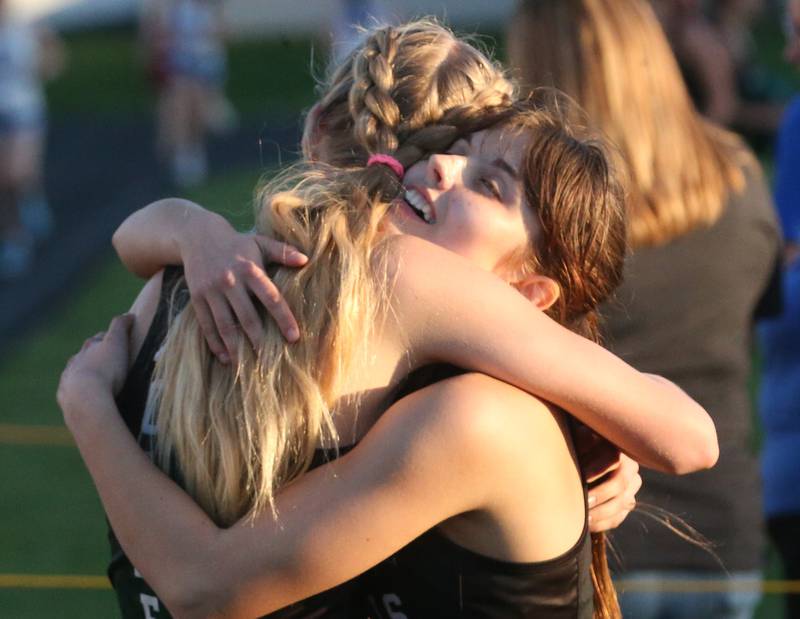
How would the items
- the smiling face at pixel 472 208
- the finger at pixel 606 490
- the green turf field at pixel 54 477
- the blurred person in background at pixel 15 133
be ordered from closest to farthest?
1. the smiling face at pixel 472 208
2. the finger at pixel 606 490
3. the green turf field at pixel 54 477
4. the blurred person in background at pixel 15 133

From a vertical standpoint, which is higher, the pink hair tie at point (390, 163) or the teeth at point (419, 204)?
the pink hair tie at point (390, 163)

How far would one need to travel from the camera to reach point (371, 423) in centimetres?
158

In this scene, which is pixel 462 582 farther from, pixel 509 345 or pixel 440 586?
pixel 509 345

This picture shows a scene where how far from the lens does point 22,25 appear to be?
32.5 ft

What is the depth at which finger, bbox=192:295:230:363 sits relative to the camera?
5.20ft

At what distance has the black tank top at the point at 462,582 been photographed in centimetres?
154

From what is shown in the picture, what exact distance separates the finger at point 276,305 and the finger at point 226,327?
0.15ft

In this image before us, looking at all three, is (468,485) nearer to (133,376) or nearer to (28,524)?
(133,376)

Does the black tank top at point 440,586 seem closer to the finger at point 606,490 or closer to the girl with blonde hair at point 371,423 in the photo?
the girl with blonde hair at point 371,423

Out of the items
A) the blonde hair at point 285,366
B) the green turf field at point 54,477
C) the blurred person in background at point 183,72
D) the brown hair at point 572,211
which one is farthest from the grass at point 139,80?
the blonde hair at point 285,366

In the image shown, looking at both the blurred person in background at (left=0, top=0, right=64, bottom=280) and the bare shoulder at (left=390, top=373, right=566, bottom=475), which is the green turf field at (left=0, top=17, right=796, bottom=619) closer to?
the bare shoulder at (left=390, top=373, right=566, bottom=475)

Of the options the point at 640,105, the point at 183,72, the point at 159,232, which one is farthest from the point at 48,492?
the point at 183,72

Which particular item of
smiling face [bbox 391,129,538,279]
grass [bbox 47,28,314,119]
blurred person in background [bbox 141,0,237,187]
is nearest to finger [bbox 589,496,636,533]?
smiling face [bbox 391,129,538,279]

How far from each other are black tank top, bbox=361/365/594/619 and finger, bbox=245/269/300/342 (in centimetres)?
16
